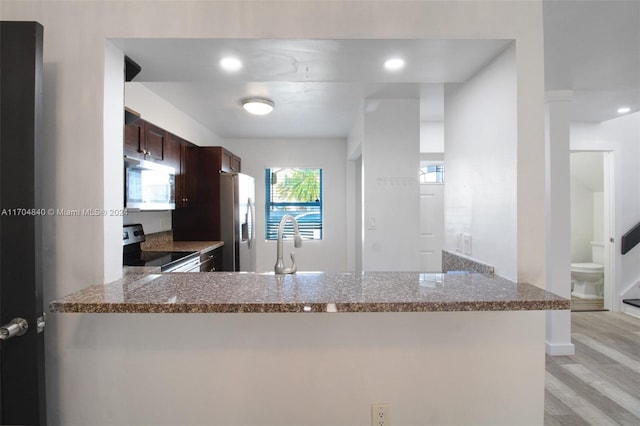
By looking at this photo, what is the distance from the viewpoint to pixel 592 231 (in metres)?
4.96

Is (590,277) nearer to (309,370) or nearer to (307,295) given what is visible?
(309,370)

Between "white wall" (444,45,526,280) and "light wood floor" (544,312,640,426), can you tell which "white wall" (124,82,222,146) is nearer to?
Answer: "white wall" (444,45,526,280)

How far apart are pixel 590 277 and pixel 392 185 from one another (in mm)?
3512

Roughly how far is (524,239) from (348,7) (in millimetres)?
1283

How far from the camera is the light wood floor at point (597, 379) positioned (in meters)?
1.97

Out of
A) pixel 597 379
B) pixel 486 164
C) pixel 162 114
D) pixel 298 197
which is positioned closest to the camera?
pixel 486 164

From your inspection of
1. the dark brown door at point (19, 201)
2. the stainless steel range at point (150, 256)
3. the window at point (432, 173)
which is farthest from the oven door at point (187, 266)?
the window at point (432, 173)

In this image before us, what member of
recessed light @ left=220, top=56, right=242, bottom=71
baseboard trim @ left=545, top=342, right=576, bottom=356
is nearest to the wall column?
baseboard trim @ left=545, top=342, right=576, bottom=356

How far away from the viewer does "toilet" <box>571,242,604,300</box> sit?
4297mm

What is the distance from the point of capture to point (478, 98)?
163 cm

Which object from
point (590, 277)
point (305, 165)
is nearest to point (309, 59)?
point (305, 165)

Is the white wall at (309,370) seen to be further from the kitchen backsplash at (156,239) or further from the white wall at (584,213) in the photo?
the white wall at (584,213)

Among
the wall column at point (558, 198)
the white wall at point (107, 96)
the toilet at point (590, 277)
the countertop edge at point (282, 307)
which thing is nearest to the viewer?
the countertop edge at point (282, 307)

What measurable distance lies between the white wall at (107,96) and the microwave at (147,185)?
97cm
